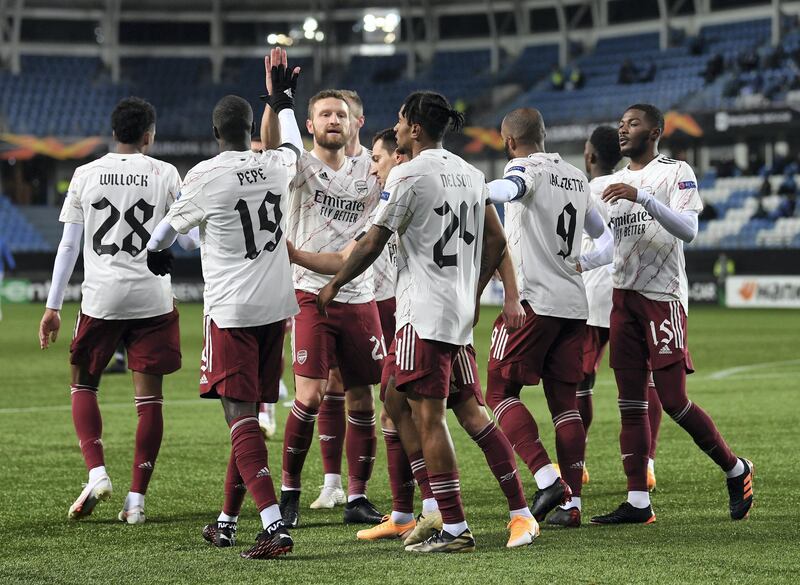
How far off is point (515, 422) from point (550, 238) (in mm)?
974

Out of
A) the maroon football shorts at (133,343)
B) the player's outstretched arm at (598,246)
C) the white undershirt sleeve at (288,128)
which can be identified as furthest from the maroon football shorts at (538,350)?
the maroon football shorts at (133,343)

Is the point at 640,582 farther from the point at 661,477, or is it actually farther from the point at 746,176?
the point at 746,176

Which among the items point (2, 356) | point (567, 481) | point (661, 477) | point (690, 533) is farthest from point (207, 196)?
point (2, 356)

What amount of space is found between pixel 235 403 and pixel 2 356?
14.0 meters

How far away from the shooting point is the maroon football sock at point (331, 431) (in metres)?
7.30

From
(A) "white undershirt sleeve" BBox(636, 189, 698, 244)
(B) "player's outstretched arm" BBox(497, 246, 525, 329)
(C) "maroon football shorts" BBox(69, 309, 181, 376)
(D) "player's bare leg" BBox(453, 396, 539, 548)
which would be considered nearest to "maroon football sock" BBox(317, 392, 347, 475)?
(C) "maroon football shorts" BBox(69, 309, 181, 376)

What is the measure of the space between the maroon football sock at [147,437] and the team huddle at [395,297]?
0.01 m

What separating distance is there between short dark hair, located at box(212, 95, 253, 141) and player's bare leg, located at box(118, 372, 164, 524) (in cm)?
161

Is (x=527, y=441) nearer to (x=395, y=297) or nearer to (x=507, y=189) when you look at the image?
(x=395, y=297)

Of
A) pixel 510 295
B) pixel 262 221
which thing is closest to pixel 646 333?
pixel 510 295

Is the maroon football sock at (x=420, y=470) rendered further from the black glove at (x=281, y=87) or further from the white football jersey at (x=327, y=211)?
the black glove at (x=281, y=87)

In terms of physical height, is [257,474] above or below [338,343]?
below

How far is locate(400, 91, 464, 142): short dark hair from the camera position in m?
5.86

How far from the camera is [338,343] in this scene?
6.99 m
